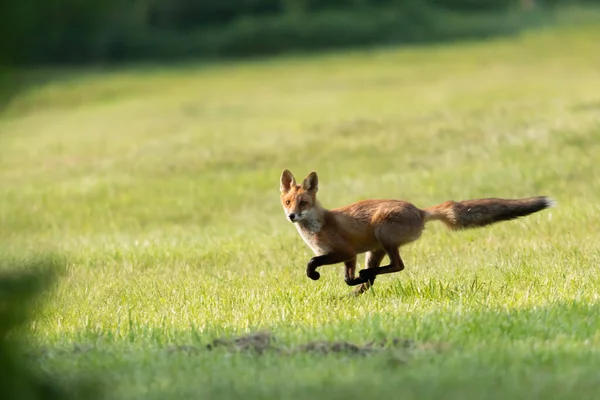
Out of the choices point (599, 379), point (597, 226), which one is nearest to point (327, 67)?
point (597, 226)

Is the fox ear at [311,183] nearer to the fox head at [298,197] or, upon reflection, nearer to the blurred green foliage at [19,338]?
the fox head at [298,197]

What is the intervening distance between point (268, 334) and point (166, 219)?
35.0 ft

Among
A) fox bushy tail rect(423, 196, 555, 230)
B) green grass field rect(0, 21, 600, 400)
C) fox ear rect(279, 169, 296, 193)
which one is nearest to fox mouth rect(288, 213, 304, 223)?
fox ear rect(279, 169, 296, 193)

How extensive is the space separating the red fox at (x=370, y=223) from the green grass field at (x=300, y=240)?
11.0 inches

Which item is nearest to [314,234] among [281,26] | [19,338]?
[19,338]

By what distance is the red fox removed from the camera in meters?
9.11

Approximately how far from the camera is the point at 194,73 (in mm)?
50656

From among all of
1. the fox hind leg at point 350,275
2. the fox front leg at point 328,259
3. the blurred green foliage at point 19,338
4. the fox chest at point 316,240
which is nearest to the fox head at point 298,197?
the fox chest at point 316,240

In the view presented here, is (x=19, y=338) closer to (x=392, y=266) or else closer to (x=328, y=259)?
(x=328, y=259)

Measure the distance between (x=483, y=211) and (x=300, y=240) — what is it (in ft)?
13.2

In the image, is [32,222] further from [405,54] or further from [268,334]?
[405,54]

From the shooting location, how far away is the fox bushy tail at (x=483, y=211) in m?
8.88

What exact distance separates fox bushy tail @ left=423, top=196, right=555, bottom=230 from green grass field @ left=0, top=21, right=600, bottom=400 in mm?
522

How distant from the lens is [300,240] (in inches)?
506
